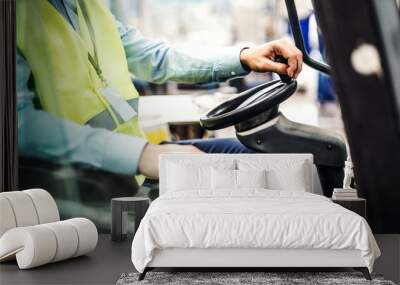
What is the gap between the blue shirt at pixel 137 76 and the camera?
6.97 m

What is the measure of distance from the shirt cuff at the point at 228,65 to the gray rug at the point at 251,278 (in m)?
2.63

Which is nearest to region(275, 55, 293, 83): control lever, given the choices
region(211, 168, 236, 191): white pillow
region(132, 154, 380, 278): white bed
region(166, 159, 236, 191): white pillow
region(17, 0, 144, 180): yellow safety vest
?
region(166, 159, 236, 191): white pillow

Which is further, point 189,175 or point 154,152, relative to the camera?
point 154,152

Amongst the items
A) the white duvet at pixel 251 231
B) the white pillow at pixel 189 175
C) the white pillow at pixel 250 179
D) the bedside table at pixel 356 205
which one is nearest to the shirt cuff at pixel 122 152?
the white pillow at pixel 189 175

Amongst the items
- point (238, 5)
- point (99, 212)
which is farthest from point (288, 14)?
point (99, 212)

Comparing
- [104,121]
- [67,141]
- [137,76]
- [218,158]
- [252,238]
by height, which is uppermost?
[137,76]

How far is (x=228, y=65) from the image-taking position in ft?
22.8

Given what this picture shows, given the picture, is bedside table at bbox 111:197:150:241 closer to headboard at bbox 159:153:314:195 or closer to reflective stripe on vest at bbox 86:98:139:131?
headboard at bbox 159:153:314:195

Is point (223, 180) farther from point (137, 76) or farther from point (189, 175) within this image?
point (137, 76)

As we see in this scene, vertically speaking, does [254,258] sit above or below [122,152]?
below

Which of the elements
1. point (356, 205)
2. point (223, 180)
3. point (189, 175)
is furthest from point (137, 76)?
point (356, 205)

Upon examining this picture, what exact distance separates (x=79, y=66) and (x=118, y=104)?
566 mm

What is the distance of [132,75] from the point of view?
698 centimetres

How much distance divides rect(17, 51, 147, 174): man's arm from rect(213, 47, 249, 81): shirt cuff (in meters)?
1.06
